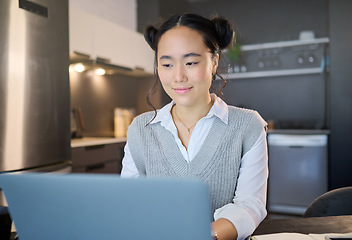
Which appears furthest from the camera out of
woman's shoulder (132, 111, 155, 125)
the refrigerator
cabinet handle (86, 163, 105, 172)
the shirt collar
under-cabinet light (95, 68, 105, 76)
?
under-cabinet light (95, 68, 105, 76)

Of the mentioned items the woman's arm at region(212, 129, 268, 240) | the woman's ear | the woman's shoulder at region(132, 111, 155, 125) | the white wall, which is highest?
the white wall

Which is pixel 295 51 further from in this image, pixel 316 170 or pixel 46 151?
pixel 46 151

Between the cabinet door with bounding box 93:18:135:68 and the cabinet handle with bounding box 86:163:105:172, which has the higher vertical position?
the cabinet door with bounding box 93:18:135:68

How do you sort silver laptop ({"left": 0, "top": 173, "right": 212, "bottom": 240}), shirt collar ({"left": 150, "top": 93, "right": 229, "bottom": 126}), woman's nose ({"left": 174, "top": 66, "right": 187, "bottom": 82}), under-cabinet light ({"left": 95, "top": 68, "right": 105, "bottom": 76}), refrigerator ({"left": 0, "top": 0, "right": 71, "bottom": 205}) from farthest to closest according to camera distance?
under-cabinet light ({"left": 95, "top": 68, "right": 105, "bottom": 76}) < refrigerator ({"left": 0, "top": 0, "right": 71, "bottom": 205}) < shirt collar ({"left": 150, "top": 93, "right": 229, "bottom": 126}) < woman's nose ({"left": 174, "top": 66, "right": 187, "bottom": 82}) < silver laptop ({"left": 0, "top": 173, "right": 212, "bottom": 240})

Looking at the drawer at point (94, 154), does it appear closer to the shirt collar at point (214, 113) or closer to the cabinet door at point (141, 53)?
the cabinet door at point (141, 53)

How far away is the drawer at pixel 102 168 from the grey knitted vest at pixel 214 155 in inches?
68.8

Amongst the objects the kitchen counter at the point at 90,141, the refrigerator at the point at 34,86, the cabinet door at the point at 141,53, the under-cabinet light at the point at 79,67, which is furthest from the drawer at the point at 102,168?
the cabinet door at the point at 141,53

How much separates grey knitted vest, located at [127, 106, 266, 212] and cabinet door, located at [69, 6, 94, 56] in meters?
2.01

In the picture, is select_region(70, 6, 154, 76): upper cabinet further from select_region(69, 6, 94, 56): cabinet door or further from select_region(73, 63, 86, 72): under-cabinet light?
select_region(73, 63, 86, 72): under-cabinet light

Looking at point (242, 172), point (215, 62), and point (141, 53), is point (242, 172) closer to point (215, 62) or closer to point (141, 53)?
point (215, 62)

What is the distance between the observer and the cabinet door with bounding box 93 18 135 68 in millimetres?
3393

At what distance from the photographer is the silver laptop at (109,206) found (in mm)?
454

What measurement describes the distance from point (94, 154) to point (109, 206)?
271cm

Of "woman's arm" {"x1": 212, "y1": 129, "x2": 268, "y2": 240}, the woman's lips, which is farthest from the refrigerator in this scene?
"woman's arm" {"x1": 212, "y1": 129, "x2": 268, "y2": 240}
